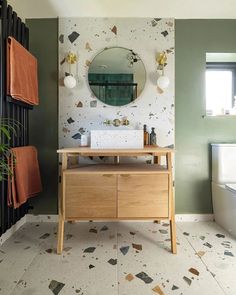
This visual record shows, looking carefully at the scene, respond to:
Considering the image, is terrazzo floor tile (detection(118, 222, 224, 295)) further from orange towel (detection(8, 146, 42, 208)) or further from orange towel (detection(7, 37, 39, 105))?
orange towel (detection(7, 37, 39, 105))

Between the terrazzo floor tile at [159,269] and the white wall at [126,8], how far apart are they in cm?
203

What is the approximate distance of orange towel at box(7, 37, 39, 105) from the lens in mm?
1688

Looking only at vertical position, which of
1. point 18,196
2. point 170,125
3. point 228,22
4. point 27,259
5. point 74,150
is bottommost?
point 27,259

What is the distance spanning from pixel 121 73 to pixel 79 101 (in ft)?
1.63

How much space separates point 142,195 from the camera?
67.0 inches

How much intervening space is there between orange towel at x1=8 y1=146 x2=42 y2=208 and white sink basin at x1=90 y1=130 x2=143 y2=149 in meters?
0.56

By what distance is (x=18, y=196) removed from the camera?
1760mm

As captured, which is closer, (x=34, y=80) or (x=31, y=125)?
(x=34, y=80)

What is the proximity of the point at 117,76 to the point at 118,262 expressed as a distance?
1636 mm

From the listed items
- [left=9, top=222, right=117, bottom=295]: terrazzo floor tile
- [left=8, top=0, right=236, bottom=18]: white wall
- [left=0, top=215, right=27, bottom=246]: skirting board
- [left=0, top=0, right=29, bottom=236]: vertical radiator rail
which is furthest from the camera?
[left=8, top=0, right=236, bottom=18]: white wall

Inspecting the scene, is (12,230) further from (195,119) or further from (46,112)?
(195,119)

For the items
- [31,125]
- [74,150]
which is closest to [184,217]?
[74,150]

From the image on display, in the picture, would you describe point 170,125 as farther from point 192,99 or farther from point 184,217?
point 184,217

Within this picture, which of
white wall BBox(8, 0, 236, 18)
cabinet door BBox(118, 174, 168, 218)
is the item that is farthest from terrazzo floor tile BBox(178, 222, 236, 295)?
white wall BBox(8, 0, 236, 18)
